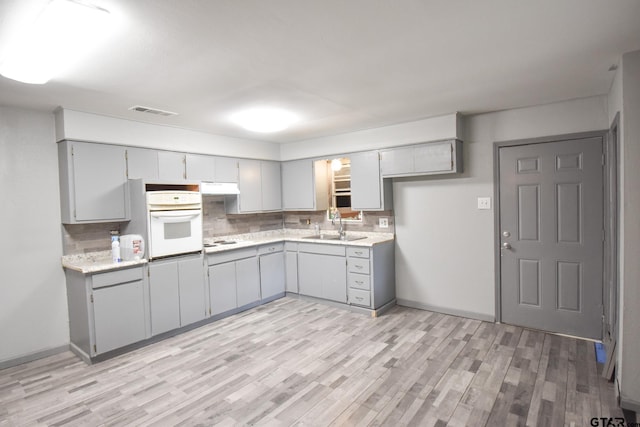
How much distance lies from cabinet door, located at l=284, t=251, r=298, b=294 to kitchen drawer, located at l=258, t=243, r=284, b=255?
0.14 metres

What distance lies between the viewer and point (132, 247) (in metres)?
3.55

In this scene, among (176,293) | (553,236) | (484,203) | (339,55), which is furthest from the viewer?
(484,203)

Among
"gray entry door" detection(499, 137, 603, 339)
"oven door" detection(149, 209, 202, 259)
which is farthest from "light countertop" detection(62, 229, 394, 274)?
"gray entry door" detection(499, 137, 603, 339)

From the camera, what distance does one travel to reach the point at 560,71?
2.67 metres

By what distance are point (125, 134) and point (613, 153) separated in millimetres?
4828

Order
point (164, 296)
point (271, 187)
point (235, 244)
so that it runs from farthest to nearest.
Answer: point (271, 187), point (235, 244), point (164, 296)

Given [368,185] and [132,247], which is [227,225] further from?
[368,185]

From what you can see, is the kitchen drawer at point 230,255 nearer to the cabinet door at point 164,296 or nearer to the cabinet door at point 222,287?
the cabinet door at point 222,287

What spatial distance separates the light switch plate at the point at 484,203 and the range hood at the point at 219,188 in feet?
10.1

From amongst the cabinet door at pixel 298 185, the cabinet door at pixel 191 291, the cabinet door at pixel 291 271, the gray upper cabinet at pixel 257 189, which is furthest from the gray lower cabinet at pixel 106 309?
the cabinet door at pixel 298 185

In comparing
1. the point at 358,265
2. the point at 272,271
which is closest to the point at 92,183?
the point at 272,271

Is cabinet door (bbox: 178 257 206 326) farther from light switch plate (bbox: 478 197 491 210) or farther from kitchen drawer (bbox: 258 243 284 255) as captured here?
light switch plate (bbox: 478 197 491 210)

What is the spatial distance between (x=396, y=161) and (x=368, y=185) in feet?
1.63

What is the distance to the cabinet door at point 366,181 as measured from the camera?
15.0ft
